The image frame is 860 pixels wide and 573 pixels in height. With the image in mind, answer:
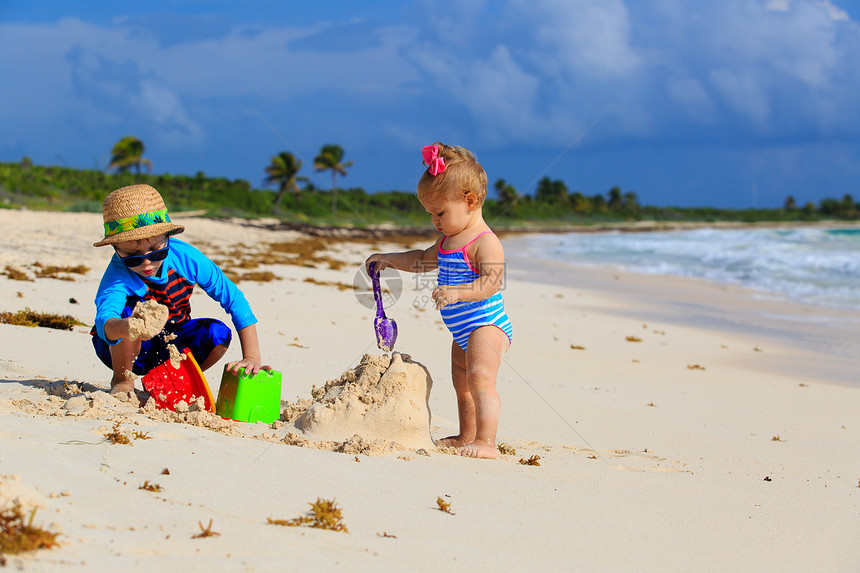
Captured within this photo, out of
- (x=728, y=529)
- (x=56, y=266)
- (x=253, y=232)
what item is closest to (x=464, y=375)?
(x=728, y=529)

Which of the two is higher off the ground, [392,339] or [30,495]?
[392,339]

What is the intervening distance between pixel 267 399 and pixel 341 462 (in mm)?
899

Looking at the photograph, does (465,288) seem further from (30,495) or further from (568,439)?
(30,495)

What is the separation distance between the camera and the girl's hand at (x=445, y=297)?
3.00m

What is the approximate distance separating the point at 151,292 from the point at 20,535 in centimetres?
193

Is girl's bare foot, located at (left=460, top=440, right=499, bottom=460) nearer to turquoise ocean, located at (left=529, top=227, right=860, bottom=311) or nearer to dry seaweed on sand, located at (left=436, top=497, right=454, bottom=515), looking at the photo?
dry seaweed on sand, located at (left=436, top=497, right=454, bottom=515)

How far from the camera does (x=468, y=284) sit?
318 cm

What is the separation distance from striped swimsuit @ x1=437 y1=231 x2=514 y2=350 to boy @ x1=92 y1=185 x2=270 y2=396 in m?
0.95

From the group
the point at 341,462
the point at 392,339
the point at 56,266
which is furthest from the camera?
the point at 56,266

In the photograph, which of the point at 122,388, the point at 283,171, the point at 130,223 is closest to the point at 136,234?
the point at 130,223

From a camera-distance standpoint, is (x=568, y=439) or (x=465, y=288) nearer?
(x=465, y=288)

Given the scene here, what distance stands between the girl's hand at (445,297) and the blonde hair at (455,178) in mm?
455

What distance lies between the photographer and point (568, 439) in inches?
150

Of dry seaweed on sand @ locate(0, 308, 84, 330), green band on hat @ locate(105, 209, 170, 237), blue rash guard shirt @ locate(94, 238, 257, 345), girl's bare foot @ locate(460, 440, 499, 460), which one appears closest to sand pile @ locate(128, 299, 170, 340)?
blue rash guard shirt @ locate(94, 238, 257, 345)
